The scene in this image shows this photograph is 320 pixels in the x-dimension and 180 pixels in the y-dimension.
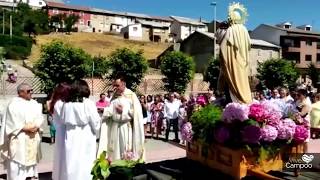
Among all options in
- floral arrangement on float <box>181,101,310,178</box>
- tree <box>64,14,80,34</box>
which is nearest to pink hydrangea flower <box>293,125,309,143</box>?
floral arrangement on float <box>181,101,310,178</box>

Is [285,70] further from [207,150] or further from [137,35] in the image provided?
[137,35]

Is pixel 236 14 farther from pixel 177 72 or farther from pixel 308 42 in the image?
pixel 308 42

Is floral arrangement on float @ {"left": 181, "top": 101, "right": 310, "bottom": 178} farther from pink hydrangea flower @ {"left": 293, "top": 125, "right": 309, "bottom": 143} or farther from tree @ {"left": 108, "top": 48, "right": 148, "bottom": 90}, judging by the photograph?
tree @ {"left": 108, "top": 48, "right": 148, "bottom": 90}

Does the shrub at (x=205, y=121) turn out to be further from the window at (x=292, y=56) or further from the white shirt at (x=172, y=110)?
the window at (x=292, y=56)

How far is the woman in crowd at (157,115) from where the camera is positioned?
16156mm

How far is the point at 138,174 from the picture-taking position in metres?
6.05

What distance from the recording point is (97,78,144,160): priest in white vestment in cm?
801

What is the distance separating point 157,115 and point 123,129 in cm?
830

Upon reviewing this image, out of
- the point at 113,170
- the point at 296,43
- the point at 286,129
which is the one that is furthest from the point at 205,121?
the point at 296,43

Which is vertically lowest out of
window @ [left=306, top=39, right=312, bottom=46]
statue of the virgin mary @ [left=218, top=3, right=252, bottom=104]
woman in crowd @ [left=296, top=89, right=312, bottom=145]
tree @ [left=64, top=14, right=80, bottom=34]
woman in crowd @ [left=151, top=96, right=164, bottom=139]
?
woman in crowd @ [left=151, top=96, right=164, bottom=139]

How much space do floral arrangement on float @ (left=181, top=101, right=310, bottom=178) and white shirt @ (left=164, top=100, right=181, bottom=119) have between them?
8500 mm

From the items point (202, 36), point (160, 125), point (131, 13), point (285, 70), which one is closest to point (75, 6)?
point (131, 13)

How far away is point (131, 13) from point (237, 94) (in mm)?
106983

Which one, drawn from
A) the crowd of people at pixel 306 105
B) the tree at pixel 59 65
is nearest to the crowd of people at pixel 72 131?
the crowd of people at pixel 306 105
